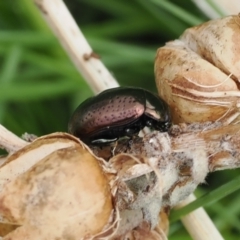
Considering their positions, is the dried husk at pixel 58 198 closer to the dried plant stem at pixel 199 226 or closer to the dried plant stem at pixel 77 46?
the dried plant stem at pixel 199 226

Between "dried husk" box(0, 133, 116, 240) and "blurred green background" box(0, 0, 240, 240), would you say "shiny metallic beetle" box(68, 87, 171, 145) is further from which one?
"blurred green background" box(0, 0, 240, 240)

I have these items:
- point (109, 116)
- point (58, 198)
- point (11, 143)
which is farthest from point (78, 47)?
point (58, 198)

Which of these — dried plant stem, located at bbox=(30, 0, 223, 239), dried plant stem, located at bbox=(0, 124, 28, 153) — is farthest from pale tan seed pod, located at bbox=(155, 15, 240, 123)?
dried plant stem, located at bbox=(30, 0, 223, 239)

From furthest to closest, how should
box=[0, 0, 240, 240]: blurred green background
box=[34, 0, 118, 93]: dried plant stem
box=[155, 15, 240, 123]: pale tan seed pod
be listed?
box=[0, 0, 240, 240]: blurred green background
box=[34, 0, 118, 93]: dried plant stem
box=[155, 15, 240, 123]: pale tan seed pod

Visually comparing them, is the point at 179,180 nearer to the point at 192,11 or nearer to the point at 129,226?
the point at 129,226

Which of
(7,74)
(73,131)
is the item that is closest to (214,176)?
(7,74)

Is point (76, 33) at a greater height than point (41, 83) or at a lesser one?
greater
